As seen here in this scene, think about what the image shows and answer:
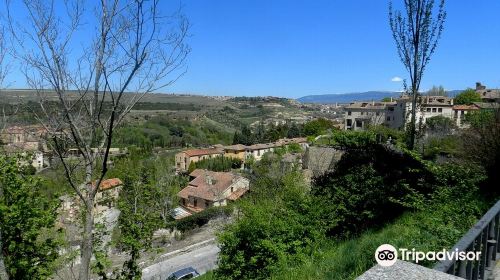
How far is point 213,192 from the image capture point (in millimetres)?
42156

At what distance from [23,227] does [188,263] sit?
16.5 meters

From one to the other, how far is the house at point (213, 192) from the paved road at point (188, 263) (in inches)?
609

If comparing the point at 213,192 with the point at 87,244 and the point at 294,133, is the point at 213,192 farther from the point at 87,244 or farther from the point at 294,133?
the point at 294,133

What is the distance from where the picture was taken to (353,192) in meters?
9.80

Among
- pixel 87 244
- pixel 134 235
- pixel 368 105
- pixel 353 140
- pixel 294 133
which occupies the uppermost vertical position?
pixel 353 140

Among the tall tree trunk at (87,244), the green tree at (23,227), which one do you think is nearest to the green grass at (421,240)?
the tall tree trunk at (87,244)

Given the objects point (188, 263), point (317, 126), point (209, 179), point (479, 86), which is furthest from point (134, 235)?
point (479, 86)

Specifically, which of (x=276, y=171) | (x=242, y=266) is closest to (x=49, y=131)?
(x=242, y=266)

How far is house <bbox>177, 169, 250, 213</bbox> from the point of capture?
41688 mm

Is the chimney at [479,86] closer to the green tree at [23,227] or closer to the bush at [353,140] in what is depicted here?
the bush at [353,140]

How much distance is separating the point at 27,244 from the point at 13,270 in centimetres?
60

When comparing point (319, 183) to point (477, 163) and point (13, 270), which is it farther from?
point (13, 270)

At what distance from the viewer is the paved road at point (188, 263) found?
68.7ft

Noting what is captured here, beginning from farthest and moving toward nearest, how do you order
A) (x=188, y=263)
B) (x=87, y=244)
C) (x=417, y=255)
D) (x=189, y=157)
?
(x=189, y=157)
(x=188, y=263)
(x=87, y=244)
(x=417, y=255)
